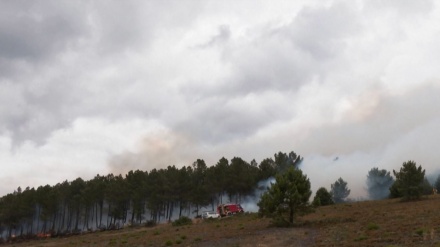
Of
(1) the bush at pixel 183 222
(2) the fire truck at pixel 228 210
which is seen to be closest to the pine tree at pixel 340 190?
(2) the fire truck at pixel 228 210

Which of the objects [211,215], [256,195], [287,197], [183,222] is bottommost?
[183,222]

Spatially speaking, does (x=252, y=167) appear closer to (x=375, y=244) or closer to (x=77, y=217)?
(x=77, y=217)

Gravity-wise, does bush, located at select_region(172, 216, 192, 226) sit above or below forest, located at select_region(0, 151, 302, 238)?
below

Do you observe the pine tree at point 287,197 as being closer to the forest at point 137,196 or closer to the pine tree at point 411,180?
the pine tree at point 411,180

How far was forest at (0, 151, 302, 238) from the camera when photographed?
103m

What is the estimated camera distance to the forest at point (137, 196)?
10288 cm

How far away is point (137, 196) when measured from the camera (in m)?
107

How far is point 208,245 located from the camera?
34219 millimetres

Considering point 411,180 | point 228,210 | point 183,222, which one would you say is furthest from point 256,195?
point 411,180

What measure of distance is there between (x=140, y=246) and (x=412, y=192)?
42111 mm

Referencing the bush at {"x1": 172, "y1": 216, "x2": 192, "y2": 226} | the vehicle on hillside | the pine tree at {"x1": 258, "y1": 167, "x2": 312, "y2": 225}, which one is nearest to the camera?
the pine tree at {"x1": 258, "y1": 167, "x2": 312, "y2": 225}

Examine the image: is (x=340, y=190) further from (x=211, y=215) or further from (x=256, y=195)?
(x=211, y=215)

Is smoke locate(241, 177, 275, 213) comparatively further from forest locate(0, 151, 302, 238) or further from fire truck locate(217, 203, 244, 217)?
fire truck locate(217, 203, 244, 217)

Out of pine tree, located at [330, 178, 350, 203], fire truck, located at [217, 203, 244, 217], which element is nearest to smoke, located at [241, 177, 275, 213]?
fire truck, located at [217, 203, 244, 217]
